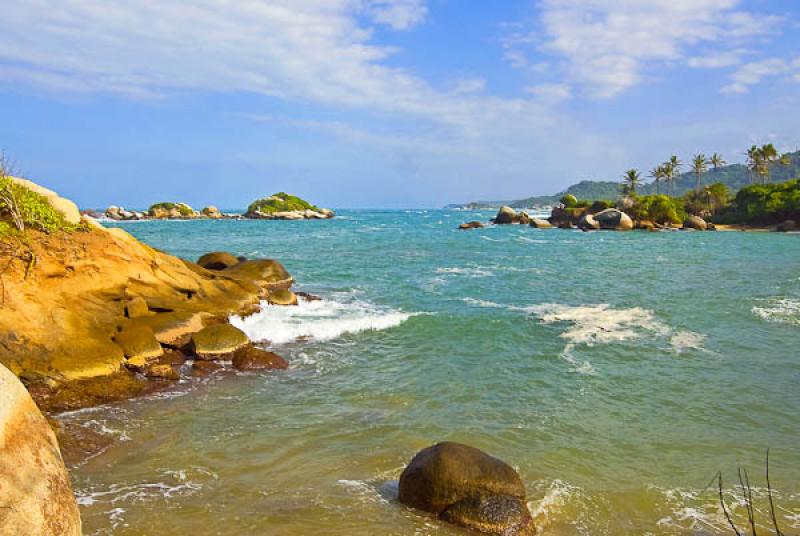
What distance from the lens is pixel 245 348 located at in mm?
15195

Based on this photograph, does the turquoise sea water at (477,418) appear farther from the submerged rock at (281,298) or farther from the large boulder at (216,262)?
the large boulder at (216,262)

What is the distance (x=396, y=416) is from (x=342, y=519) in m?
3.96

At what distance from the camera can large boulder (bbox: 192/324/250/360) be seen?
15.1 meters

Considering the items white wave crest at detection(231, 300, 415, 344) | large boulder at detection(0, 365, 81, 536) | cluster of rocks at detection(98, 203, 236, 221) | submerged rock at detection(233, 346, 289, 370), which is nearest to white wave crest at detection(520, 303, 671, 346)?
white wave crest at detection(231, 300, 415, 344)

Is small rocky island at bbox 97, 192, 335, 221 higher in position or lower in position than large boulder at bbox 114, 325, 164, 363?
higher

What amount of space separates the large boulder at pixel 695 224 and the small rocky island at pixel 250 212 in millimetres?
84853

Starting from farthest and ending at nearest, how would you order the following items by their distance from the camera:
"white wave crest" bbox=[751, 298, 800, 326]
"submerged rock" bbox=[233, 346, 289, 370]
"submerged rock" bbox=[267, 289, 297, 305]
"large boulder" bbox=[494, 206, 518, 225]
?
"large boulder" bbox=[494, 206, 518, 225]
"submerged rock" bbox=[267, 289, 297, 305]
"white wave crest" bbox=[751, 298, 800, 326]
"submerged rock" bbox=[233, 346, 289, 370]

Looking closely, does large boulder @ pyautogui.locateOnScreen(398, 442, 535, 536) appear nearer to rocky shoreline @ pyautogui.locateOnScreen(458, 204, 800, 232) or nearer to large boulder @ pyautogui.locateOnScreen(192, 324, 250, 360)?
large boulder @ pyautogui.locateOnScreen(192, 324, 250, 360)

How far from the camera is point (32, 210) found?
14.9 metres

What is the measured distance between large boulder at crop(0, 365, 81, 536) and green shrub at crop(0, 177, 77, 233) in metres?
11.7

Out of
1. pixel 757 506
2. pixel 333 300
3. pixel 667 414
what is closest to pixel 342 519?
pixel 757 506

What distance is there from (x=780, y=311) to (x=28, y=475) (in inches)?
979

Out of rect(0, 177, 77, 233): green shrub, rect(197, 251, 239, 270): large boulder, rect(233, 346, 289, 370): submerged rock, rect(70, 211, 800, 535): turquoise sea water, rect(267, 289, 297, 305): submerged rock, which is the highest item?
rect(0, 177, 77, 233): green shrub

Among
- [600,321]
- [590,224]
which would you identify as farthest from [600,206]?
[600,321]
